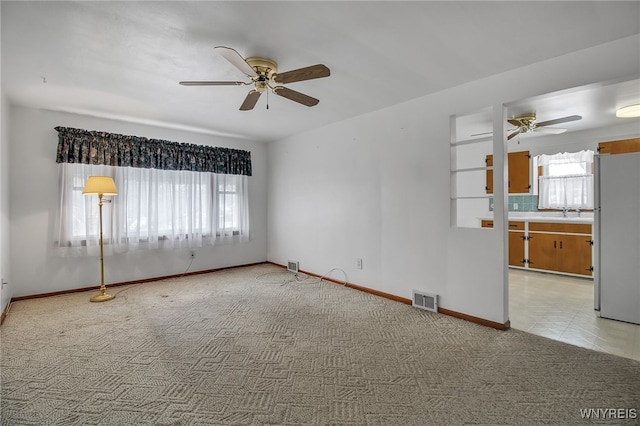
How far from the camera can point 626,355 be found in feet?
7.96

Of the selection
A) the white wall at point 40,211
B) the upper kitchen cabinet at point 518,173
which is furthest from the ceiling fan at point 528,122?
the white wall at point 40,211

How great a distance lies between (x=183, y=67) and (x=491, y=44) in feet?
8.60

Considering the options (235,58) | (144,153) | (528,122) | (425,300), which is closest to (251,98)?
(235,58)

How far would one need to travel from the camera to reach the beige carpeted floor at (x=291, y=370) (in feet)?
5.83

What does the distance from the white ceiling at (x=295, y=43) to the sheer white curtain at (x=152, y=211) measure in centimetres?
128

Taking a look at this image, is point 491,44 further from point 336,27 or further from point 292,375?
point 292,375

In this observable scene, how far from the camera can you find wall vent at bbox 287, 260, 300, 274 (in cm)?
539

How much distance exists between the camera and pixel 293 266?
5.46m

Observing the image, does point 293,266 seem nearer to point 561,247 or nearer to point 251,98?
point 251,98

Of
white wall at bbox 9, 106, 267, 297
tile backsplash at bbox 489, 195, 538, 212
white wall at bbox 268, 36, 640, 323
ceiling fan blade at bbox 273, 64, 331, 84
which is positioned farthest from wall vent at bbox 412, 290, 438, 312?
white wall at bbox 9, 106, 267, 297

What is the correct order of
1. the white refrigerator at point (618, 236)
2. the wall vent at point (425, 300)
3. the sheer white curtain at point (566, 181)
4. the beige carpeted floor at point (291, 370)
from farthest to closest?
the sheer white curtain at point (566, 181)
the wall vent at point (425, 300)
the white refrigerator at point (618, 236)
the beige carpeted floor at point (291, 370)

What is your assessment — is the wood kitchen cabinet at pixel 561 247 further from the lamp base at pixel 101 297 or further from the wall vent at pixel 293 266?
the lamp base at pixel 101 297

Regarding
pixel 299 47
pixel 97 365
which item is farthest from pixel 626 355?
pixel 97 365

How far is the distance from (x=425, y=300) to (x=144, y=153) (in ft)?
14.9
